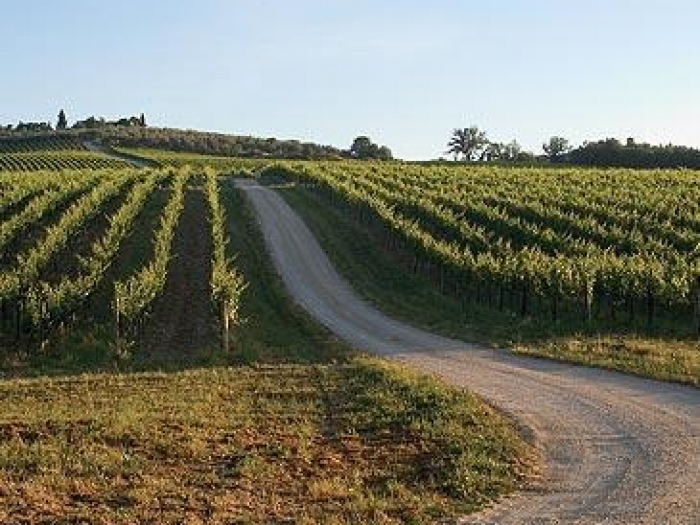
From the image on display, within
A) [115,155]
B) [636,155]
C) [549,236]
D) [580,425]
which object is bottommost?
[580,425]

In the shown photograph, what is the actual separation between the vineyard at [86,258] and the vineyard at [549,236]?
1072 cm

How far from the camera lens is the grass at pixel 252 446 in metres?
16.6

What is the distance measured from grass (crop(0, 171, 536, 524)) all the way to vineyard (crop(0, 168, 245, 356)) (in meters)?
4.43

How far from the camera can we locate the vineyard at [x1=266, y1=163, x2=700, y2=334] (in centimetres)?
4038

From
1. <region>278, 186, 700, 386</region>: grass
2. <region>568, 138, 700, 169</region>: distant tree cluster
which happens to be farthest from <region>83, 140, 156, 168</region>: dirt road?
<region>278, 186, 700, 386</region>: grass

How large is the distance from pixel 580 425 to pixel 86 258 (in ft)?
117

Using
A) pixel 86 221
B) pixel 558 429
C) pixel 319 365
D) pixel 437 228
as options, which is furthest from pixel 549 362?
pixel 86 221

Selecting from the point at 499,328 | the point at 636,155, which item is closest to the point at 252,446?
the point at 499,328

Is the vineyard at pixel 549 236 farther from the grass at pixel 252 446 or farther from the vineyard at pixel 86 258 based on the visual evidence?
the grass at pixel 252 446

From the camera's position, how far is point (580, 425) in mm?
22625

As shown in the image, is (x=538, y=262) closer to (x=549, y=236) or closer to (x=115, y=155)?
(x=549, y=236)

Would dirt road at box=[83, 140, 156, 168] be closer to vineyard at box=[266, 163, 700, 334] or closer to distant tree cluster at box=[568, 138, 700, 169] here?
vineyard at box=[266, 163, 700, 334]

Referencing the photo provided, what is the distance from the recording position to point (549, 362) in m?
32.0

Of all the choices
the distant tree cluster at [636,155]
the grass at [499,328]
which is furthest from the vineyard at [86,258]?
the distant tree cluster at [636,155]
